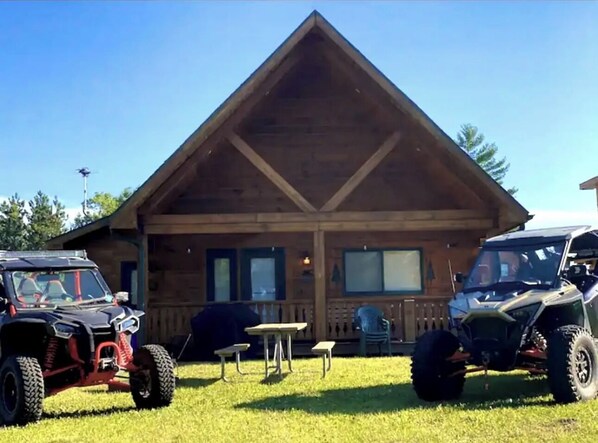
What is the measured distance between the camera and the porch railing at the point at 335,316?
1527cm

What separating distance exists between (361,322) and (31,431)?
8506 mm

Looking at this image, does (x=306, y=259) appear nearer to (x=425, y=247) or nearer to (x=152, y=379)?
(x=425, y=247)

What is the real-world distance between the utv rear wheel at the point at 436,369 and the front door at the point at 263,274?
29.2 ft

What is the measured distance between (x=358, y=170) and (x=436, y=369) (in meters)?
7.08

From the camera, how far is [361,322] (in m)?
15.0

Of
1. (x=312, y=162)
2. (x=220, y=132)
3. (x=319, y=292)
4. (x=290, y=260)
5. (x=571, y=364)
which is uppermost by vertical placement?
(x=220, y=132)

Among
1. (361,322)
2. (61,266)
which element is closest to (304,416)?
(61,266)

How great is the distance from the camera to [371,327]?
15078mm

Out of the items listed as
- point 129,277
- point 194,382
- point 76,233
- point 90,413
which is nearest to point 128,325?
point 90,413

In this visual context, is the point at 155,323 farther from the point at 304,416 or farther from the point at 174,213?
the point at 304,416

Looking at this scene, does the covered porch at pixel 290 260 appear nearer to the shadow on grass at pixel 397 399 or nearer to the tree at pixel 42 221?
the shadow on grass at pixel 397 399

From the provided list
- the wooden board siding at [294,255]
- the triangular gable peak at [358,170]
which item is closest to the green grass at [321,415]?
the triangular gable peak at [358,170]

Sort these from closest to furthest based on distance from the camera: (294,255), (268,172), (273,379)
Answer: (273,379)
(268,172)
(294,255)

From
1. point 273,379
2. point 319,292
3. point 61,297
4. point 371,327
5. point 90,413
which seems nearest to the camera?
point 90,413
